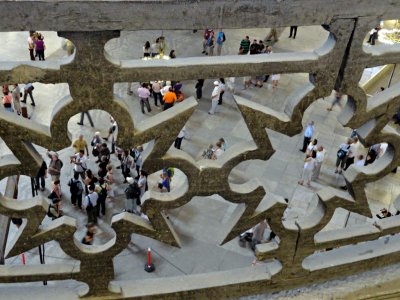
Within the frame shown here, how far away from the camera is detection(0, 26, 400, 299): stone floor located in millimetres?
14789

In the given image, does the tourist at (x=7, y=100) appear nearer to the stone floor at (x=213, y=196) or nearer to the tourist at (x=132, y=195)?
the stone floor at (x=213, y=196)

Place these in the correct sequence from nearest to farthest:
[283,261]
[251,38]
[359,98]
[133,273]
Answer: [359,98], [283,261], [133,273], [251,38]

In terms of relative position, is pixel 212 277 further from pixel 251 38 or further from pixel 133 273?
pixel 251 38

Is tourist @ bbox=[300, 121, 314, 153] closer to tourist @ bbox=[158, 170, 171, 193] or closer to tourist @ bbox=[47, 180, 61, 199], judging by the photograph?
tourist @ bbox=[158, 170, 171, 193]

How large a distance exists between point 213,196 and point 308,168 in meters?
3.28

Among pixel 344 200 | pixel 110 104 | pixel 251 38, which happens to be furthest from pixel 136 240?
pixel 251 38

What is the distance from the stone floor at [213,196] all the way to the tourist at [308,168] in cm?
30

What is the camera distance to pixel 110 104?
213 inches

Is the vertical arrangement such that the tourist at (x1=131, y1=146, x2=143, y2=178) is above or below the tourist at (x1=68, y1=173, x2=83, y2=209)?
above

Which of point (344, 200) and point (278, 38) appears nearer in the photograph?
point (344, 200)

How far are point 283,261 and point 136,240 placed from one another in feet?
28.3

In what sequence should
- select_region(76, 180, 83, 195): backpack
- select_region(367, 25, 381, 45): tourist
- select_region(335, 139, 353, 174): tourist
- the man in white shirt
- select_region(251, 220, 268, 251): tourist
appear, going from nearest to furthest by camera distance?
select_region(251, 220, 268, 251): tourist
select_region(76, 180, 83, 195): backpack
the man in white shirt
select_region(335, 139, 353, 174): tourist
select_region(367, 25, 381, 45): tourist

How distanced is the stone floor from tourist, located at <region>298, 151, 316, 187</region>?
30 centimetres

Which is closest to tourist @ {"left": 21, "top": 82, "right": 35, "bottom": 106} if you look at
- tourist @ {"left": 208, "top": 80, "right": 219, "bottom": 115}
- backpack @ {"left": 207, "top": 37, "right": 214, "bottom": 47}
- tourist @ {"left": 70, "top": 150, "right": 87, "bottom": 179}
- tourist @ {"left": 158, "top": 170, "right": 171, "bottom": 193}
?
tourist @ {"left": 70, "top": 150, "right": 87, "bottom": 179}
